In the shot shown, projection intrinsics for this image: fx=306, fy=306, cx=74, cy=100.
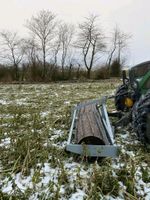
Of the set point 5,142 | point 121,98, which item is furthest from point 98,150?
point 121,98

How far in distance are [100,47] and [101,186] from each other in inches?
1524

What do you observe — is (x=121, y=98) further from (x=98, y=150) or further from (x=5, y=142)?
(x=98, y=150)

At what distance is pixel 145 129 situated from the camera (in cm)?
443

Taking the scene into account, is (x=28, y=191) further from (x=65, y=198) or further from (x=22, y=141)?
(x=22, y=141)

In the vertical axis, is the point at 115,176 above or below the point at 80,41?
below

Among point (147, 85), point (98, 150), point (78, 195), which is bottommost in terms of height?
point (78, 195)

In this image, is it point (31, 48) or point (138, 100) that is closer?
point (138, 100)

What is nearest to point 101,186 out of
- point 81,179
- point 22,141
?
point 81,179

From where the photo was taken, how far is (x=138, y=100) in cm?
559

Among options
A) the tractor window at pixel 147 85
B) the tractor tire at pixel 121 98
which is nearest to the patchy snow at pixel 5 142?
the tractor window at pixel 147 85

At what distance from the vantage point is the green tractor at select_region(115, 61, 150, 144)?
14.5ft

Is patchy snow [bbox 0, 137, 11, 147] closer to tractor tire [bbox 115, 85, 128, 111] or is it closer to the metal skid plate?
the metal skid plate

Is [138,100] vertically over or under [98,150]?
over

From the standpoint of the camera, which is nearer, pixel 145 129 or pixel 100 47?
pixel 145 129
